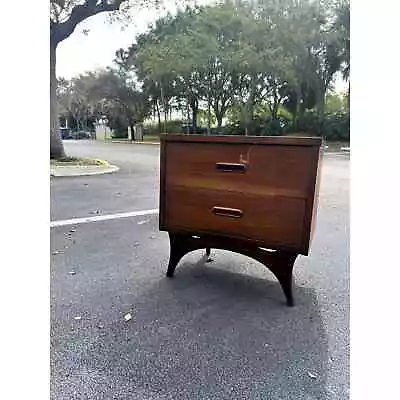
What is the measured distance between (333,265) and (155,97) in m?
1.65

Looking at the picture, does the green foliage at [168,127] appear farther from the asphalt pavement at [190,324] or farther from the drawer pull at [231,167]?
the drawer pull at [231,167]

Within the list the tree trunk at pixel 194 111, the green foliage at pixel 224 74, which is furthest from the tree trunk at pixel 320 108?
the tree trunk at pixel 194 111

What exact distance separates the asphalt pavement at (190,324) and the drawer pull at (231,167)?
302 mm

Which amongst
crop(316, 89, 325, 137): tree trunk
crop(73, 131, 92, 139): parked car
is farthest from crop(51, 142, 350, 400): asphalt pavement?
crop(316, 89, 325, 137): tree trunk

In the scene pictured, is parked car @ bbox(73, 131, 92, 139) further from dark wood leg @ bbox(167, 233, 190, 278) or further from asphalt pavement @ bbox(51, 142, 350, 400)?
dark wood leg @ bbox(167, 233, 190, 278)

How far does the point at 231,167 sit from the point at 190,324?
1.60 ft

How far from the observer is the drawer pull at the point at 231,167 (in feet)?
3.89

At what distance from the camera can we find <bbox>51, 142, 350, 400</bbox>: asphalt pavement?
83 cm

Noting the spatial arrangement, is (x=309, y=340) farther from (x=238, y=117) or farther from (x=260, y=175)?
(x=238, y=117)

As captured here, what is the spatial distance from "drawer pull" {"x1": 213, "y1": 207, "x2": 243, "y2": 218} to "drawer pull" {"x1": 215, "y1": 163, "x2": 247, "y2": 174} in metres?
0.13

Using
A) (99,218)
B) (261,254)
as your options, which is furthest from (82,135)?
(261,254)

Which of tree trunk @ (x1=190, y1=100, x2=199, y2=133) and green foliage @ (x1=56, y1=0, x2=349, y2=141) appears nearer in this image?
tree trunk @ (x1=190, y1=100, x2=199, y2=133)
